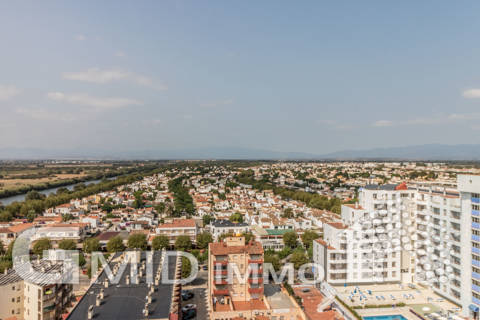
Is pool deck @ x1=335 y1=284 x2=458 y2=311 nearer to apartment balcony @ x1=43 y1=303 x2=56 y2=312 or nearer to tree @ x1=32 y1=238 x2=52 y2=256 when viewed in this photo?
apartment balcony @ x1=43 y1=303 x2=56 y2=312

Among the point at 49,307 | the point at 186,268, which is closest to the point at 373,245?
the point at 186,268

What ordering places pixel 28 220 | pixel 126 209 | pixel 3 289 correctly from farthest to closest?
1. pixel 126 209
2. pixel 28 220
3. pixel 3 289

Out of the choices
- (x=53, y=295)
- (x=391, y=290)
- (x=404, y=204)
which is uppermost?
(x=404, y=204)

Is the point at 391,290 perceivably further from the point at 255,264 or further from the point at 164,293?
the point at 164,293

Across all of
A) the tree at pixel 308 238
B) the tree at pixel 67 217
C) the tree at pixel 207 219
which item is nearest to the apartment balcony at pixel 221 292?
the tree at pixel 308 238

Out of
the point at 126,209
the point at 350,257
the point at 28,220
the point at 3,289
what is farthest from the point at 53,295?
the point at 126,209

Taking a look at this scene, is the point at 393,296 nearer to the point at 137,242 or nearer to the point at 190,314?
the point at 190,314

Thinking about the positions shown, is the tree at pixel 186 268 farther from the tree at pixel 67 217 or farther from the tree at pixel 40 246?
the tree at pixel 67 217
